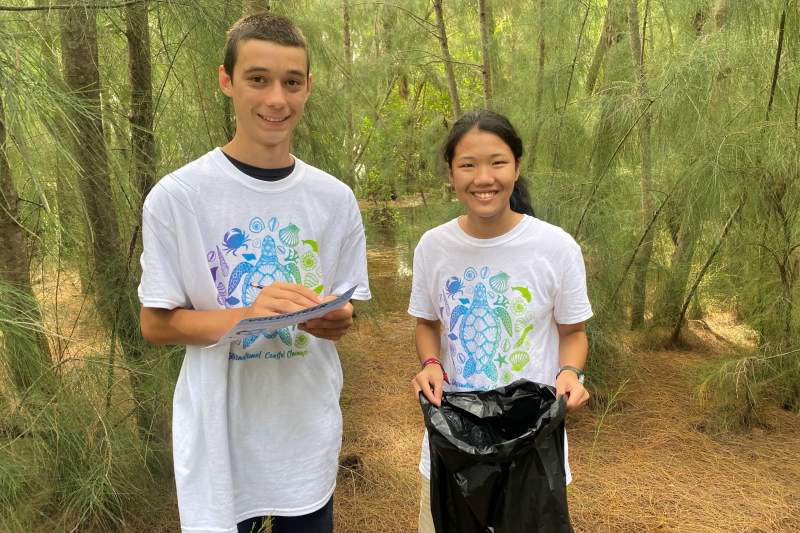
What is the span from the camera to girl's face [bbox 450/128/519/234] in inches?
57.0

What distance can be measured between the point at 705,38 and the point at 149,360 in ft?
10.2

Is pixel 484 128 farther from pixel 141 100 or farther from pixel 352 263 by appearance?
pixel 141 100

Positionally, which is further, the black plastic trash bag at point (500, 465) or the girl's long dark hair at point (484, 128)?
the girl's long dark hair at point (484, 128)

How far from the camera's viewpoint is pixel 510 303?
1469mm

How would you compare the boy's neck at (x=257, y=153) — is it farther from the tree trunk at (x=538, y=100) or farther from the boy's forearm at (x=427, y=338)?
the tree trunk at (x=538, y=100)

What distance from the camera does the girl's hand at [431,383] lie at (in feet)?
4.59

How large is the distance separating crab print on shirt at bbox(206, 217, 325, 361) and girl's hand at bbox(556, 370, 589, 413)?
2.00 feet

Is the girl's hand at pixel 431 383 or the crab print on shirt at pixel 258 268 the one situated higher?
the crab print on shirt at pixel 258 268

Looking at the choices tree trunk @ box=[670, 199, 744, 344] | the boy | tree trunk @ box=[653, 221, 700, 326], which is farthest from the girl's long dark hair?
tree trunk @ box=[653, 221, 700, 326]

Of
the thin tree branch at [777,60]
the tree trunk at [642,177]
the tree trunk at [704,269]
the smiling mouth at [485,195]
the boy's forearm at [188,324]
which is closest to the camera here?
the boy's forearm at [188,324]

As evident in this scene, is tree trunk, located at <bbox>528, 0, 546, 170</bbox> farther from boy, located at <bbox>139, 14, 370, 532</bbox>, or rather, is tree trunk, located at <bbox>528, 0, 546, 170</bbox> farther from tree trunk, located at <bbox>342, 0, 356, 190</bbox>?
boy, located at <bbox>139, 14, 370, 532</bbox>

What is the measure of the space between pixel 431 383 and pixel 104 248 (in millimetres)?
1474

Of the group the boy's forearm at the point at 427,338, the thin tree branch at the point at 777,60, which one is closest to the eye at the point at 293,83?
the boy's forearm at the point at 427,338

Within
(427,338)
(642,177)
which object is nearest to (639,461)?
(642,177)
